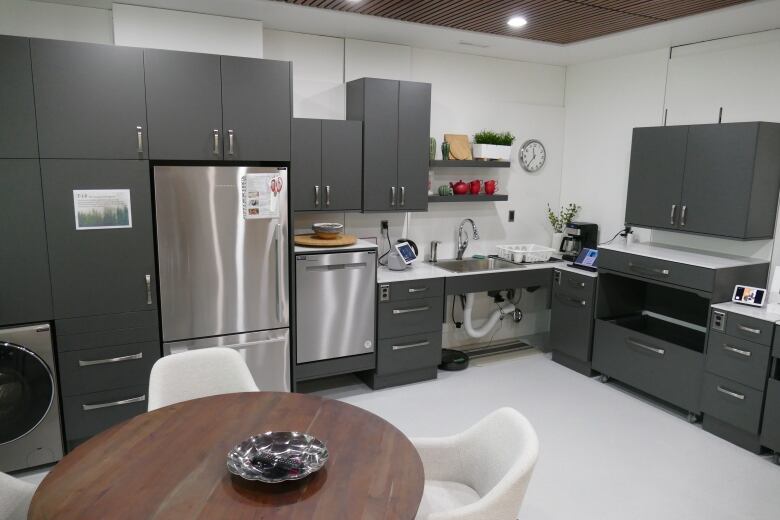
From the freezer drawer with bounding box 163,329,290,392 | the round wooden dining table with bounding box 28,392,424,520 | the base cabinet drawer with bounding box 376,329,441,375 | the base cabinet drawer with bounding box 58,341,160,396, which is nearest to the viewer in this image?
the round wooden dining table with bounding box 28,392,424,520

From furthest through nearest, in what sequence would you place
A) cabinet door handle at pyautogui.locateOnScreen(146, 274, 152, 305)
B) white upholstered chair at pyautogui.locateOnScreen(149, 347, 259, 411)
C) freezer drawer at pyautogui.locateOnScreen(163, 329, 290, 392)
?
freezer drawer at pyautogui.locateOnScreen(163, 329, 290, 392) < cabinet door handle at pyautogui.locateOnScreen(146, 274, 152, 305) < white upholstered chair at pyautogui.locateOnScreen(149, 347, 259, 411)

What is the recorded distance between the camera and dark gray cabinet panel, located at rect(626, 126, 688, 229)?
4.16 metres

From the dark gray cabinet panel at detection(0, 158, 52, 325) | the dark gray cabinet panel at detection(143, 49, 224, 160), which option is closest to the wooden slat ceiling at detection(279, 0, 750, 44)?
the dark gray cabinet panel at detection(143, 49, 224, 160)

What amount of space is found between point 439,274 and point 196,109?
2174mm

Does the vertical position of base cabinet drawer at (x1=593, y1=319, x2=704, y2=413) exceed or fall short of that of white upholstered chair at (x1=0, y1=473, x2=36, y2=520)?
it falls short

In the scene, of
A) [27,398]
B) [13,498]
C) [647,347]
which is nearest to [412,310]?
[647,347]

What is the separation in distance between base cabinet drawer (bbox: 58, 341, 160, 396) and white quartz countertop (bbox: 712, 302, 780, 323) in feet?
11.9

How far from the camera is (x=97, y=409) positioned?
3.34 meters

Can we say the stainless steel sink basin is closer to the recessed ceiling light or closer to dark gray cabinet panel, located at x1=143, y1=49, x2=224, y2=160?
the recessed ceiling light

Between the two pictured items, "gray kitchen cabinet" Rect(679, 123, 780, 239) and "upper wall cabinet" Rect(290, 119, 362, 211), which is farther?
"upper wall cabinet" Rect(290, 119, 362, 211)

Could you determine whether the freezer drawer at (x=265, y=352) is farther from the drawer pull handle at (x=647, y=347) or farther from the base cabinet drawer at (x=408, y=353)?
the drawer pull handle at (x=647, y=347)

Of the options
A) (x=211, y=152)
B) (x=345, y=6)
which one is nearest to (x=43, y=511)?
(x=211, y=152)

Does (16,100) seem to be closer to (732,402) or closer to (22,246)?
(22,246)

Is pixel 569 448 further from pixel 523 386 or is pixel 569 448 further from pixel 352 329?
pixel 352 329
